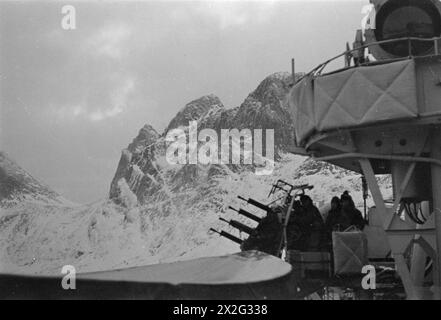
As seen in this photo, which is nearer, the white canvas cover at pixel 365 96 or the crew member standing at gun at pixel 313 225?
the white canvas cover at pixel 365 96

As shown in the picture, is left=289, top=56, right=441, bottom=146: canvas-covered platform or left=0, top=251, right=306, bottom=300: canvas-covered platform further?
left=289, top=56, right=441, bottom=146: canvas-covered platform

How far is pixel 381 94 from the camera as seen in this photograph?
13719mm

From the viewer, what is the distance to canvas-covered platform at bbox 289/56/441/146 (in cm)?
1363

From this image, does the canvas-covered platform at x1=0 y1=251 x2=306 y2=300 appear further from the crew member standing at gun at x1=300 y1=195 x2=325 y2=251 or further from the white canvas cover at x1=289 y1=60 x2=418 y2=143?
the crew member standing at gun at x1=300 y1=195 x2=325 y2=251

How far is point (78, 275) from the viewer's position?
20.7 feet

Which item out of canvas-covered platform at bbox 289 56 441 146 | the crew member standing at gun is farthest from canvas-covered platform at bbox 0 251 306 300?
the crew member standing at gun

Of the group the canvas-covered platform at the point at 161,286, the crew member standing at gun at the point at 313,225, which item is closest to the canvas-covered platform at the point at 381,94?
the crew member standing at gun at the point at 313,225

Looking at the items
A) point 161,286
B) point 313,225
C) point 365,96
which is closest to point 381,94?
point 365,96

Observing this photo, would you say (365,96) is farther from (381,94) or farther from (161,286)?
(161,286)

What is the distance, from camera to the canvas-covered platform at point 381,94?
44.7ft

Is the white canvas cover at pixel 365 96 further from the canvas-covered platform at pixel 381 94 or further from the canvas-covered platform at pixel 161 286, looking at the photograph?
the canvas-covered platform at pixel 161 286

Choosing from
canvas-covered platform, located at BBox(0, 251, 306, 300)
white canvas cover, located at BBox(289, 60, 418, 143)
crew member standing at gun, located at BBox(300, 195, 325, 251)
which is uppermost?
white canvas cover, located at BBox(289, 60, 418, 143)
